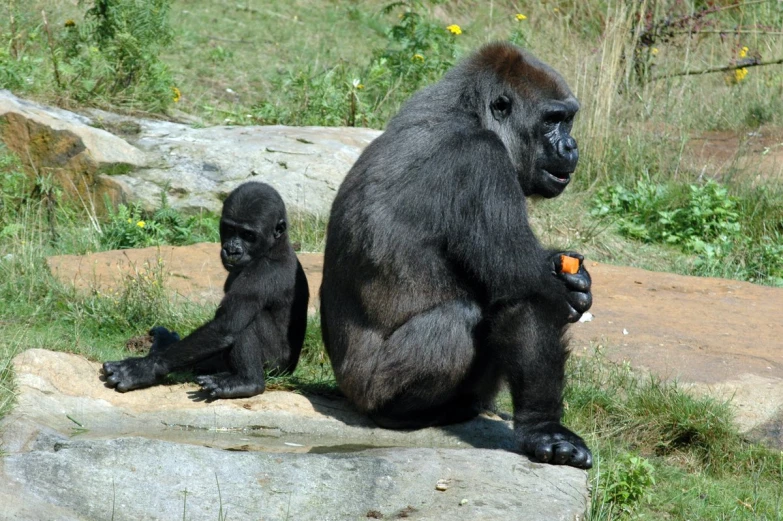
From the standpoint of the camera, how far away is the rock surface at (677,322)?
199 inches

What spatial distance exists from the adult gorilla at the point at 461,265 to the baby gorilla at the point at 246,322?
0.38 m

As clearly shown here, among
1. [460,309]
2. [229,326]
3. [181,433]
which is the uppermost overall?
[460,309]

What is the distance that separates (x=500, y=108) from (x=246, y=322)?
164 cm

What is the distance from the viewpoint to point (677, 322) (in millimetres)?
6051

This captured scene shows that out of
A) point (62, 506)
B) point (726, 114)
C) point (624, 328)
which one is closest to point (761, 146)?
point (726, 114)

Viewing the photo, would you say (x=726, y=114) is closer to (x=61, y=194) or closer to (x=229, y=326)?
(x=61, y=194)

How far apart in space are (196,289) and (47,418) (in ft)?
8.39

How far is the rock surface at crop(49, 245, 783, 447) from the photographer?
5051mm

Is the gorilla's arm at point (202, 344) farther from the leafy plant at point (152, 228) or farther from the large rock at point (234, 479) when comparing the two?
the leafy plant at point (152, 228)

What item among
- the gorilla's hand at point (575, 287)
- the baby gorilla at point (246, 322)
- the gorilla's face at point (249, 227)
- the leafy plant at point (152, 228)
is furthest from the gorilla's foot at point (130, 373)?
the leafy plant at point (152, 228)

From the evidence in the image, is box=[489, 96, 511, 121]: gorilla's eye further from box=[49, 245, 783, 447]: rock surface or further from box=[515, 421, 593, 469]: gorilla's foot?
box=[49, 245, 783, 447]: rock surface

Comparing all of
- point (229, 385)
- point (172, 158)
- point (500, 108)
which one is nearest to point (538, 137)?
point (500, 108)

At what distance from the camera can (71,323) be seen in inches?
228

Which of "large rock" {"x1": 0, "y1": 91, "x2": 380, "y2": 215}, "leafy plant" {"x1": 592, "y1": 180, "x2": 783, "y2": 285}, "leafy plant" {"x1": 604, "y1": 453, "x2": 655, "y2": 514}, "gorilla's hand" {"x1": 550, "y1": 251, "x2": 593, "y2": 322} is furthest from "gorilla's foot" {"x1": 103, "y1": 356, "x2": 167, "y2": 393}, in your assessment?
"leafy plant" {"x1": 592, "y1": 180, "x2": 783, "y2": 285}
